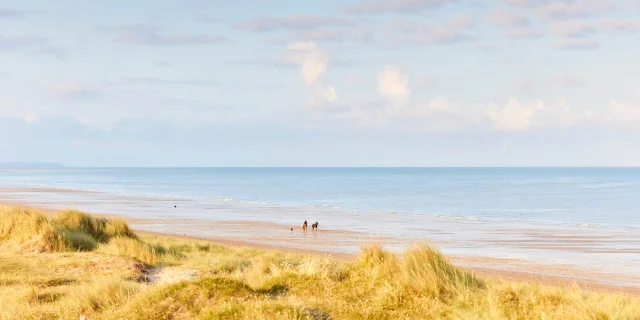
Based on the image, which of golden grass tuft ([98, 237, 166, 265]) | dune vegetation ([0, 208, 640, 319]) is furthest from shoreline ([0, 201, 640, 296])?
golden grass tuft ([98, 237, 166, 265])

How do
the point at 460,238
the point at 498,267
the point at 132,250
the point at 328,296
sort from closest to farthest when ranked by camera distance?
the point at 328,296 → the point at 132,250 → the point at 498,267 → the point at 460,238

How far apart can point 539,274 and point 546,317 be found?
14851 millimetres

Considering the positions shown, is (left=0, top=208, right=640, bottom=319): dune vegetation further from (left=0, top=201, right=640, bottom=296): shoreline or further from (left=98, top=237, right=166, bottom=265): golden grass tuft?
(left=98, top=237, right=166, bottom=265): golden grass tuft

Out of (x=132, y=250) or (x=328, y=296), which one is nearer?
(x=328, y=296)

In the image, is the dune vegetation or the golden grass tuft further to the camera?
the golden grass tuft

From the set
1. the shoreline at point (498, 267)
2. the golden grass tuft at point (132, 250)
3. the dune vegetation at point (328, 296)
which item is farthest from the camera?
the shoreline at point (498, 267)

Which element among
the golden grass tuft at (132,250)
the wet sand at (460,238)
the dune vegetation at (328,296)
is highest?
the dune vegetation at (328,296)

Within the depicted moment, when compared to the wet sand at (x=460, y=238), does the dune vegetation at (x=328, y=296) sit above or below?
above

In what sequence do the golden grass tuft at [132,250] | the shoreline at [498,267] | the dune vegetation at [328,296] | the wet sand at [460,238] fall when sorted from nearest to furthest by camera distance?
the dune vegetation at [328,296], the golden grass tuft at [132,250], the shoreline at [498,267], the wet sand at [460,238]

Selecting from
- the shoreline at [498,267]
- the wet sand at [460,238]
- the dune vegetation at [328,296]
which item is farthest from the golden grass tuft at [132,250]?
the shoreline at [498,267]

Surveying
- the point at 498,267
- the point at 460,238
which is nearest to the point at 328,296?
the point at 498,267

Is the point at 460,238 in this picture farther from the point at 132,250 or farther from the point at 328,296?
the point at 328,296

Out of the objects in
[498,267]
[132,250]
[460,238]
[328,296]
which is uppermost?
[328,296]

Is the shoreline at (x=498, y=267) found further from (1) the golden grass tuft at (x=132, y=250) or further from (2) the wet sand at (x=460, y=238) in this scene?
(1) the golden grass tuft at (x=132, y=250)
